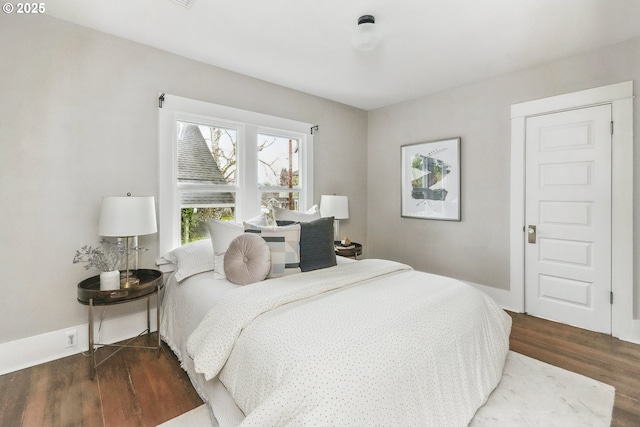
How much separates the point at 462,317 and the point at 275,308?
106cm

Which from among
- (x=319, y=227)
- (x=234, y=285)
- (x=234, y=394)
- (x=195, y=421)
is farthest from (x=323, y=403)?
(x=319, y=227)

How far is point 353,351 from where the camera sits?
4.09 ft

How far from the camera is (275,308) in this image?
5.31 feet

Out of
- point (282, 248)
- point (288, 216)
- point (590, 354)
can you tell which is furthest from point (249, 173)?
point (590, 354)

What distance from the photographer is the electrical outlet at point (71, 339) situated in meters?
2.29

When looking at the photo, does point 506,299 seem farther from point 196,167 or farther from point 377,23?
point 196,167

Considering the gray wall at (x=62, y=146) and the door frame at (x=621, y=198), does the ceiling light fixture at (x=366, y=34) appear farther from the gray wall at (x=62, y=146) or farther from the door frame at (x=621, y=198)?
the door frame at (x=621, y=198)

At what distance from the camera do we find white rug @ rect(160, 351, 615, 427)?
163 centimetres

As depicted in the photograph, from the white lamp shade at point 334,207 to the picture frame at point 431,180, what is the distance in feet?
3.22

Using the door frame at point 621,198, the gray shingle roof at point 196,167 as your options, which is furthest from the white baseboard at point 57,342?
the door frame at point 621,198

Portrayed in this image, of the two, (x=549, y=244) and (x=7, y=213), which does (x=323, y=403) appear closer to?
(x=7, y=213)

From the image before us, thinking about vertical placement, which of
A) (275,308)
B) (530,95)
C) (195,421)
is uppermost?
(530,95)

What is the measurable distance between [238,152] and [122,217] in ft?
4.55
